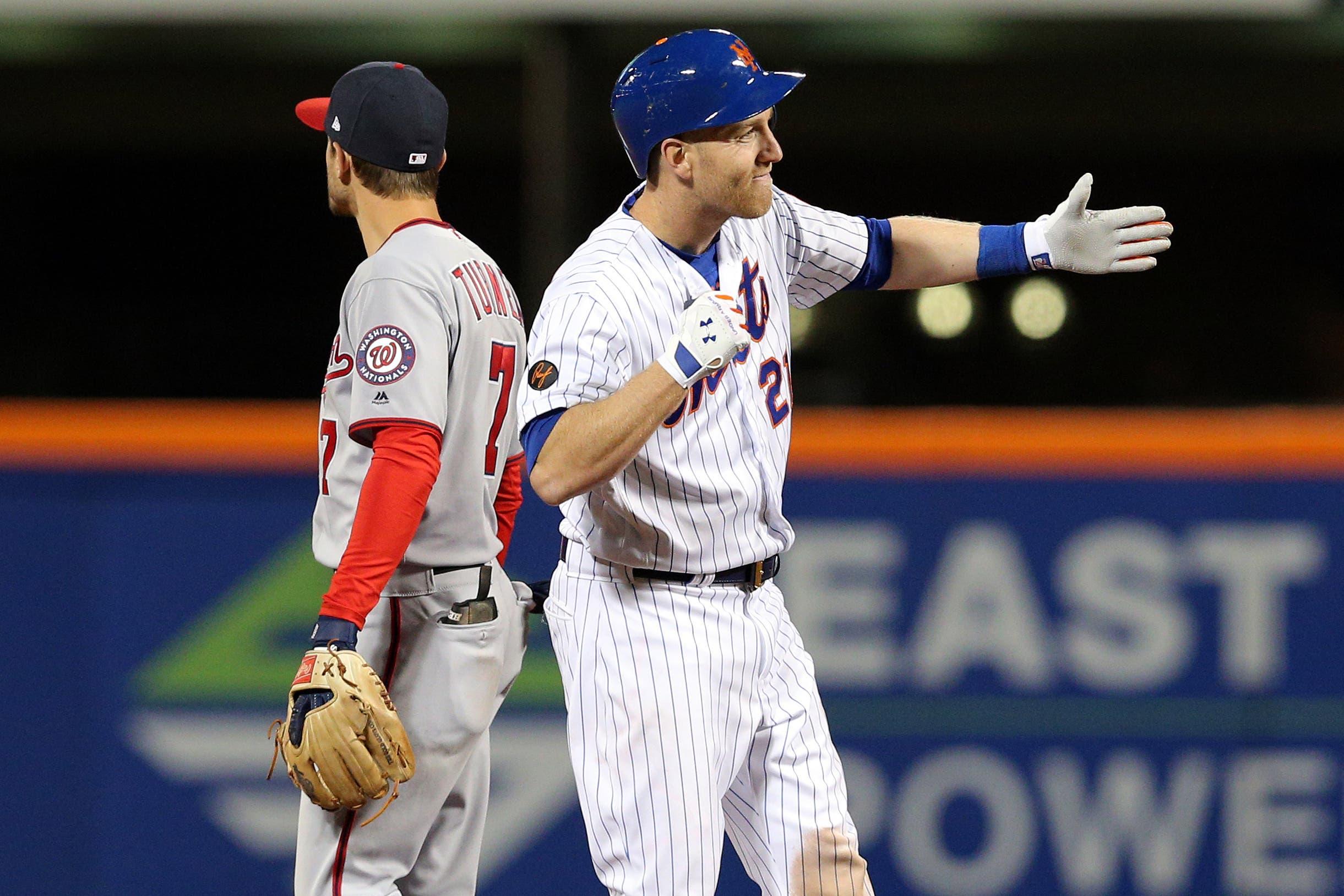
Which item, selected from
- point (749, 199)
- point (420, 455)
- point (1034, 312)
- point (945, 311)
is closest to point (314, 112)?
point (420, 455)

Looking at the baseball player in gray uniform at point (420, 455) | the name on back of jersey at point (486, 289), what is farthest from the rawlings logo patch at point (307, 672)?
the name on back of jersey at point (486, 289)

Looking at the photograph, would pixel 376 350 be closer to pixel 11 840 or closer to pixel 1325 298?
pixel 11 840

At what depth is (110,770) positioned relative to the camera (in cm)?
329

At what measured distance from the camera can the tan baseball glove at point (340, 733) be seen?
6.96ft

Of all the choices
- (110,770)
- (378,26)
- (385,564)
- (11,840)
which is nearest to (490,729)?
(110,770)

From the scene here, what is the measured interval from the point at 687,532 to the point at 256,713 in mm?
1519

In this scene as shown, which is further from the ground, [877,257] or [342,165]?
[342,165]

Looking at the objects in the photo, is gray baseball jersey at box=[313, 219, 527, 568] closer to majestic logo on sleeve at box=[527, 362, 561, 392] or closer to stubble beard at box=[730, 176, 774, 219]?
majestic logo on sleeve at box=[527, 362, 561, 392]

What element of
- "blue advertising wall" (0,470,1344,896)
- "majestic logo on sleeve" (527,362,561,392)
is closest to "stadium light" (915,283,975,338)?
"blue advertising wall" (0,470,1344,896)

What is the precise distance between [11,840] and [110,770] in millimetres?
260

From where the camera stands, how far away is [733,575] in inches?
86.7

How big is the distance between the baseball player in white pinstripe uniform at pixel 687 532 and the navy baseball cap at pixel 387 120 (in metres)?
0.31

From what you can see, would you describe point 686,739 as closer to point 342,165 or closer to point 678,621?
point 678,621

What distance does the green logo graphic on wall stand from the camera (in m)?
3.28
